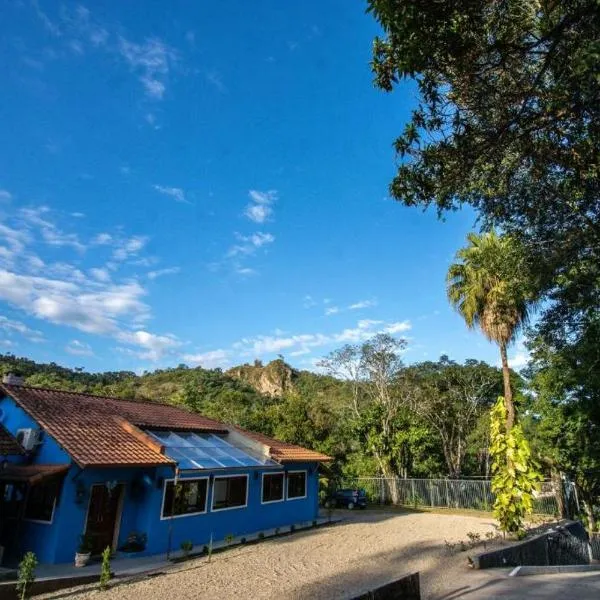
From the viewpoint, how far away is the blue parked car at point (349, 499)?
85.0 feet

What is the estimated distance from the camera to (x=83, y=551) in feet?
37.7

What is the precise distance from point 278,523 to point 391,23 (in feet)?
58.4

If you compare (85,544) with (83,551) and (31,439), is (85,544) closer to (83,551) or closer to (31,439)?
(83,551)

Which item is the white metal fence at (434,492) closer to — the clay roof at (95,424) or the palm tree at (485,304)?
the palm tree at (485,304)

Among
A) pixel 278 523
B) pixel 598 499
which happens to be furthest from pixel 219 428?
pixel 598 499

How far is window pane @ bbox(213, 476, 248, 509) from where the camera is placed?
16.1 meters

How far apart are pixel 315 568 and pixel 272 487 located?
6725 mm

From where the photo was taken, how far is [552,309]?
39.7 feet

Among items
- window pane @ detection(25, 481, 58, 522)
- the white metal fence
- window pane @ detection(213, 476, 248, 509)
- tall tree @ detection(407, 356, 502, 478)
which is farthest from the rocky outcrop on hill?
window pane @ detection(25, 481, 58, 522)

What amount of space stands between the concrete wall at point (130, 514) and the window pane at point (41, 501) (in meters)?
0.22

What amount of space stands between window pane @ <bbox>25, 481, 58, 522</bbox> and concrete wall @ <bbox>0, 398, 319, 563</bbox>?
8.6 inches

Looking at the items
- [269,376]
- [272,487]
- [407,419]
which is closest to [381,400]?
[407,419]

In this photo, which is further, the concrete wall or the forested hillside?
the forested hillside

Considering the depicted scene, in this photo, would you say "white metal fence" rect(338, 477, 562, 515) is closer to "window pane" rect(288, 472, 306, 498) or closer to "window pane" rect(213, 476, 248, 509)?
"window pane" rect(288, 472, 306, 498)
